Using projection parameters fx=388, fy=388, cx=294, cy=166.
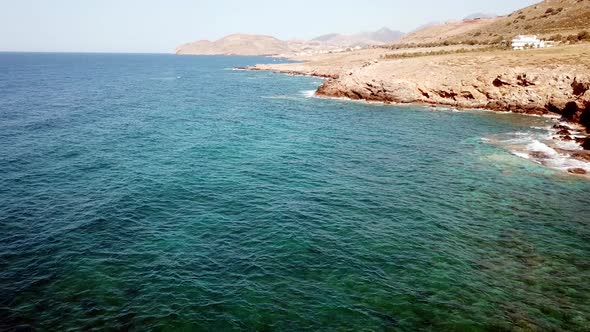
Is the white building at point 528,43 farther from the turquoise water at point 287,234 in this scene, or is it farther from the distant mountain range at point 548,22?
the turquoise water at point 287,234

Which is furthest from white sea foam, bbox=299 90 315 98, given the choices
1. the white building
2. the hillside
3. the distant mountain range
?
the hillside

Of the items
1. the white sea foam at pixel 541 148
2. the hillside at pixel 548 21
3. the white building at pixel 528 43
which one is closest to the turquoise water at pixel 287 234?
the white sea foam at pixel 541 148

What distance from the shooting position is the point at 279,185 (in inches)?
1656

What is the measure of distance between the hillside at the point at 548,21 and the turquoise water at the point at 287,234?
302 ft

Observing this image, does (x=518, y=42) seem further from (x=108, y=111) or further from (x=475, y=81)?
(x=108, y=111)

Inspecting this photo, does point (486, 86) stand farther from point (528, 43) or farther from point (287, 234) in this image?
point (287, 234)

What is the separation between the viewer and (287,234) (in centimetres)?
3152

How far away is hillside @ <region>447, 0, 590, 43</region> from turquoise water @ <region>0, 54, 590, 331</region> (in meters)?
92.0

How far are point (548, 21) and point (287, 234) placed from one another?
153m

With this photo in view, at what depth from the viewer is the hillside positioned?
12238 centimetres

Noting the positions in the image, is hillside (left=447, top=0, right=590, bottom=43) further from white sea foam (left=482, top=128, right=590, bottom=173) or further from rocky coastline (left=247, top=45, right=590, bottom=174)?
white sea foam (left=482, top=128, right=590, bottom=173)

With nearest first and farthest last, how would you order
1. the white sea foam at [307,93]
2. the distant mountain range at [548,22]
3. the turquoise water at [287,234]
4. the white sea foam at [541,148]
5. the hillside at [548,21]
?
the turquoise water at [287,234] → the white sea foam at [541,148] → the white sea foam at [307,93] → the distant mountain range at [548,22] → the hillside at [548,21]

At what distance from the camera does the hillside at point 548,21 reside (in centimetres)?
12238

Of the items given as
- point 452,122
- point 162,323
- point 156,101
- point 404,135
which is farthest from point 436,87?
point 162,323
